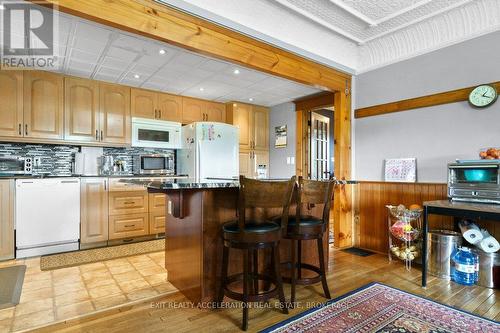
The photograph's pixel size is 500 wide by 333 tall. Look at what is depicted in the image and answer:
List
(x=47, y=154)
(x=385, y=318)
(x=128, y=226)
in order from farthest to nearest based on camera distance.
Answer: (x=128, y=226)
(x=47, y=154)
(x=385, y=318)

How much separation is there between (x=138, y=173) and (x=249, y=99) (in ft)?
7.68

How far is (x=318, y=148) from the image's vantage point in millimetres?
5004

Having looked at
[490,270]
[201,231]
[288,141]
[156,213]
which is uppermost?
[288,141]

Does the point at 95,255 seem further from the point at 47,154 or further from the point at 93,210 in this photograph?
the point at 47,154

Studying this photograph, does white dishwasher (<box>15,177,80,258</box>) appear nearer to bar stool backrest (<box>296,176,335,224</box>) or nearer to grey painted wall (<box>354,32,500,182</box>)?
bar stool backrest (<box>296,176,335,224</box>)

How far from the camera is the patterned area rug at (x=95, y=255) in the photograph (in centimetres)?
301

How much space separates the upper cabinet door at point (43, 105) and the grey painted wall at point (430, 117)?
4.06 m

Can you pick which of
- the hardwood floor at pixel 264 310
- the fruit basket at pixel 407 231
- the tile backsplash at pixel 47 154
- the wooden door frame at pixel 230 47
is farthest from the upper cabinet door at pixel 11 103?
the fruit basket at pixel 407 231

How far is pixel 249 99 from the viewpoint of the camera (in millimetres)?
4891

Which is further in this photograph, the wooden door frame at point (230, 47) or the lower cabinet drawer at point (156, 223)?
the lower cabinet drawer at point (156, 223)

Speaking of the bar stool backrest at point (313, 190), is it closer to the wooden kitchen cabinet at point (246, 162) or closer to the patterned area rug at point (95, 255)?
the patterned area rug at point (95, 255)

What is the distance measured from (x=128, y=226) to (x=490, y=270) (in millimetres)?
4221

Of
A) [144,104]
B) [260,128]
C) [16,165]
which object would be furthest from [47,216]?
[260,128]

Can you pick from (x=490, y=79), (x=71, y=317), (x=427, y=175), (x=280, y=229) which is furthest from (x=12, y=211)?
(x=490, y=79)
